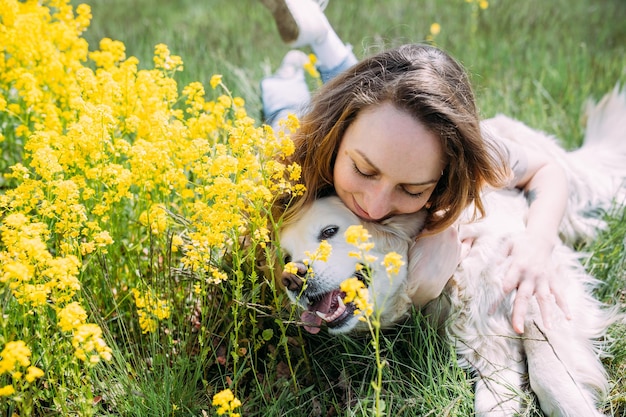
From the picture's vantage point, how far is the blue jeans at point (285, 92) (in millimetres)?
3809

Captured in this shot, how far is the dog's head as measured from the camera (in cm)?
220

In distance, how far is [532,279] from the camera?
2488 mm

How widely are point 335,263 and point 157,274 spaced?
612mm

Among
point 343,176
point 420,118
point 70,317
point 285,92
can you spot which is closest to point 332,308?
point 343,176

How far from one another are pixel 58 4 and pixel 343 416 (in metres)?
2.41

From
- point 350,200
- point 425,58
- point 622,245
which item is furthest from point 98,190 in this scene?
point 622,245

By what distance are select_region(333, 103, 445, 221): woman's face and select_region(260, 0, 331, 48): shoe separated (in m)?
1.34

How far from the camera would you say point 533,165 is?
10.1 feet

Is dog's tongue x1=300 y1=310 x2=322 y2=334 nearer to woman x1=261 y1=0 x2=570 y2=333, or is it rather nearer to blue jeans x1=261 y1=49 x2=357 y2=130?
woman x1=261 y1=0 x2=570 y2=333

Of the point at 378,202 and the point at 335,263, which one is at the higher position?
the point at 378,202

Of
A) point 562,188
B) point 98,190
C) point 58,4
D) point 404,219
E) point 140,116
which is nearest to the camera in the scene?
point 98,190

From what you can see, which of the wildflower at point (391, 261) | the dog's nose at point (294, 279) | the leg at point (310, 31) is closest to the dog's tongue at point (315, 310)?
the dog's nose at point (294, 279)

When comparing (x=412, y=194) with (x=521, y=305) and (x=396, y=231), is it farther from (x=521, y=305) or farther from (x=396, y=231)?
(x=521, y=305)

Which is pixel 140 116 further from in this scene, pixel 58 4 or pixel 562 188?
pixel 562 188
